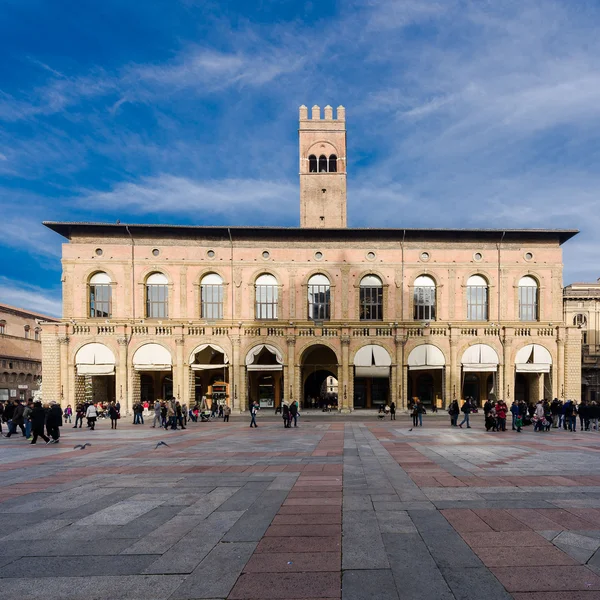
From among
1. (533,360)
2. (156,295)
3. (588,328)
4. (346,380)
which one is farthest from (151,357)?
(588,328)

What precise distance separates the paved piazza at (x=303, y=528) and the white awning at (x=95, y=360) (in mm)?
26133

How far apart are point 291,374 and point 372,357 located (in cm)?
710

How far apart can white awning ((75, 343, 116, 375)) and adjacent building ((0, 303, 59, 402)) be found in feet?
82.8

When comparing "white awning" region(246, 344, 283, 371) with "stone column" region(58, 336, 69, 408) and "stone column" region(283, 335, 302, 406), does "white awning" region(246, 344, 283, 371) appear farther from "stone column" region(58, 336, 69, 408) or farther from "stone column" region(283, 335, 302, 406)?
"stone column" region(58, 336, 69, 408)

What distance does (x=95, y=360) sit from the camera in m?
38.5

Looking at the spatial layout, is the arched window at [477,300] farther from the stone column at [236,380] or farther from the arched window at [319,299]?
the stone column at [236,380]

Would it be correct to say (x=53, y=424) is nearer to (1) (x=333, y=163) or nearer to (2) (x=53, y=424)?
(2) (x=53, y=424)

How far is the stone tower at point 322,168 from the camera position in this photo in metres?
50.3

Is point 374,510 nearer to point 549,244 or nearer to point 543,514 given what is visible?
point 543,514

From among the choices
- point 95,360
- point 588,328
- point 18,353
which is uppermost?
point 588,328

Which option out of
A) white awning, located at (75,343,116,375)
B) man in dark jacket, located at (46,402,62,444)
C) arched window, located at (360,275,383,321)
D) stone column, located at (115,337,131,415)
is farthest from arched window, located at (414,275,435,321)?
man in dark jacket, located at (46,402,62,444)

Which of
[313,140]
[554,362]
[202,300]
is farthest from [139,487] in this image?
[313,140]

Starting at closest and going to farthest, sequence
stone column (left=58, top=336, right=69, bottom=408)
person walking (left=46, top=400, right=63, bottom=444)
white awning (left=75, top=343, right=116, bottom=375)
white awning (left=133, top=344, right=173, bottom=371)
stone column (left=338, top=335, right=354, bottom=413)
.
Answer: person walking (left=46, top=400, right=63, bottom=444) → stone column (left=58, top=336, right=69, bottom=408) → white awning (left=75, top=343, right=116, bottom=375) → white awning (left=133, top=344, right=173, bottom=371) → stone column (left=338, top=335, right=354, bottom=413)

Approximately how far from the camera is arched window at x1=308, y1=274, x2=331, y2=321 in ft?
133
